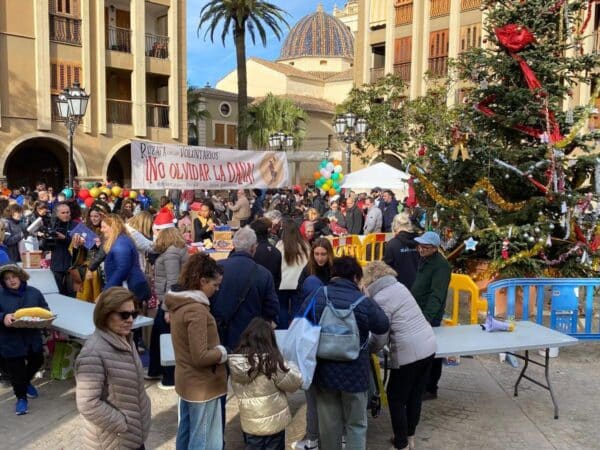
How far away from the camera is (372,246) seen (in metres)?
11.8

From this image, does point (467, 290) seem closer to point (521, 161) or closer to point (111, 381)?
point (521, 161)

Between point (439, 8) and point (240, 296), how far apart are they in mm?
30486

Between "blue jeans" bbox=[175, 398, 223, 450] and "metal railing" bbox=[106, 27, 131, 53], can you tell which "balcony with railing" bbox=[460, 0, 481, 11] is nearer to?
"metal railing" bbox=[106, 27, 131, 53]

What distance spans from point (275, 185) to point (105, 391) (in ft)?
36.9

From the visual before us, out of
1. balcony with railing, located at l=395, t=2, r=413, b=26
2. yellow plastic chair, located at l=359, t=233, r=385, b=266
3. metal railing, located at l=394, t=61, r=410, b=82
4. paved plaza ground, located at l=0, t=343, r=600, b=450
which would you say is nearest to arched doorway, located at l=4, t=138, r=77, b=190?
yellow plastic chair, located at l=359, t=233, r=385, b=266

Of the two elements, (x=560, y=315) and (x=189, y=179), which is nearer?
(x=560, y=315)

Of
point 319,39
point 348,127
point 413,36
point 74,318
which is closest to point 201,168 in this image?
point 74,318

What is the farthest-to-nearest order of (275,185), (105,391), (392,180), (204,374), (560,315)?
(392,180)
(275,185)
(560,315)
(204,374)
(105,391)

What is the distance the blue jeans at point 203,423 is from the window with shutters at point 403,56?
30382mm

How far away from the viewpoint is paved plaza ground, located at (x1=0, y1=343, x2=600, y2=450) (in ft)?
15.1

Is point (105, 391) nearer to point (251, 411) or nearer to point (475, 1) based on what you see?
point (251, 411)

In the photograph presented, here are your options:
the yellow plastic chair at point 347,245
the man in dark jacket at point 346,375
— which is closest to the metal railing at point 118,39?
the yellow plastic chair at point 347,245

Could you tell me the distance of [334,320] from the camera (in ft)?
12.1

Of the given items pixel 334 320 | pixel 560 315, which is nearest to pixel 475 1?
pixel 560 315
